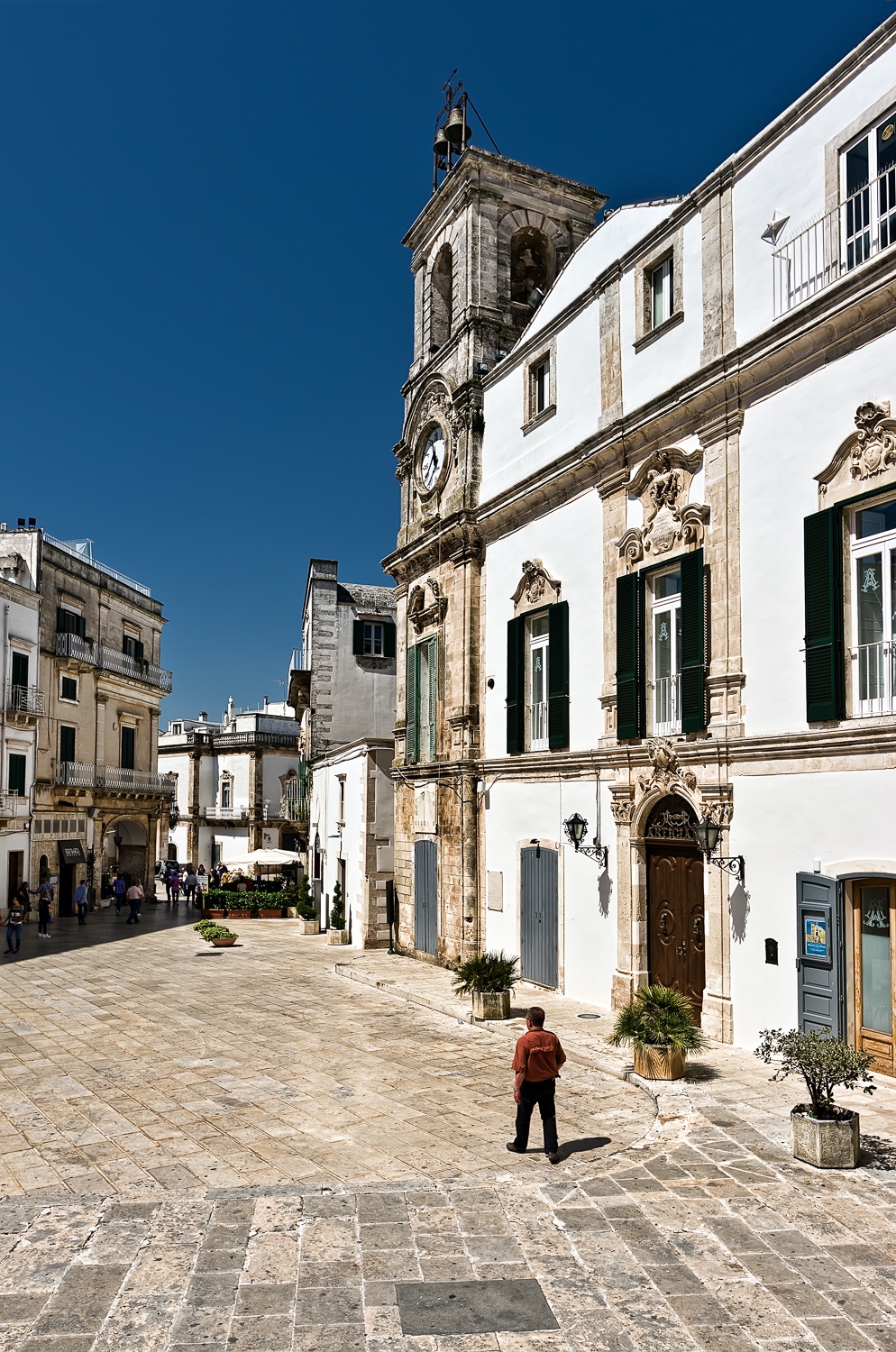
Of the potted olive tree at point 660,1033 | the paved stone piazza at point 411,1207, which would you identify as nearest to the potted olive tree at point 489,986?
the paved stone piazza at point 411,1207

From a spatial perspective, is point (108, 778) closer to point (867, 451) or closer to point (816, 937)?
point (816, 937)

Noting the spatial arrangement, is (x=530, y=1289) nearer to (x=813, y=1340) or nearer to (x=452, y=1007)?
(x=813, y=1340)

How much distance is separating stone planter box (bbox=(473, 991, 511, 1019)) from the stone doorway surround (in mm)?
1688

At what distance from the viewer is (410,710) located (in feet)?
72.9

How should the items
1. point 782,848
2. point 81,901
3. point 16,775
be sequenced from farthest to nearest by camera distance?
point 16,775
point 81,901
point 782,848

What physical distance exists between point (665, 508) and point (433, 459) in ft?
30.2

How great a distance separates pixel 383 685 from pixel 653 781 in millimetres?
24497

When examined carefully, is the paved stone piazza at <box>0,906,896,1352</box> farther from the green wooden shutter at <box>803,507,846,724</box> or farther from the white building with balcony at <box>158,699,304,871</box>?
the white building with balcony at <box>158,699,304,871</box>

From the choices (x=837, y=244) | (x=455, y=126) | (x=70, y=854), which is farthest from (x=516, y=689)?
(x=70, y=854)

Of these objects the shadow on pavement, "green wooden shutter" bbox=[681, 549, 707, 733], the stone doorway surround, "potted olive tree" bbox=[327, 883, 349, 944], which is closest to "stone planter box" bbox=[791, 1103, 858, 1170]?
the stone doorway surround

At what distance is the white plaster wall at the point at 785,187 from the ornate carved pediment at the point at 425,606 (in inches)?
377

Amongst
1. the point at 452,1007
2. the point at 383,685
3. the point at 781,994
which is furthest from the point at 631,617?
the point at 383,685

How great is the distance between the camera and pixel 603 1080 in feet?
36.7

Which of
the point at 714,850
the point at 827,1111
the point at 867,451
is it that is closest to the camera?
the point at 827,1111
